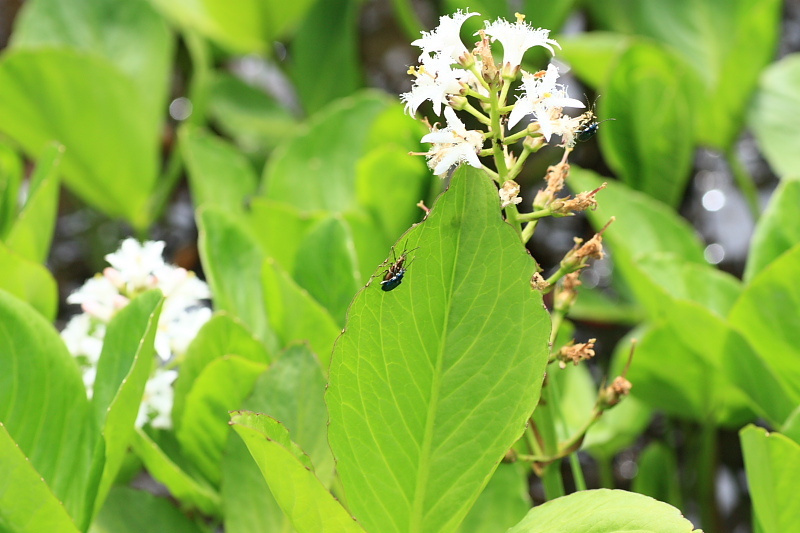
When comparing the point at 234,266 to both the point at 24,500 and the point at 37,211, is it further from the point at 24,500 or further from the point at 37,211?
the point at 24,500

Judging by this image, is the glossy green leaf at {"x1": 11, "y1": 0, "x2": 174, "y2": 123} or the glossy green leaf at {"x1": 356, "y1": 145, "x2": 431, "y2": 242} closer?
the glossy green leaf at {"x1": 356, "y1": 145, "x2": 431, "y2": 242}

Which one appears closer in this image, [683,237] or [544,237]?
[683,237]

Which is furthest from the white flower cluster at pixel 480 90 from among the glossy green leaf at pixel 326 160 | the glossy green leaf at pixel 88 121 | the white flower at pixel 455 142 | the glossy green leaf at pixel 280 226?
the glossy green leaf at pixel 88 121

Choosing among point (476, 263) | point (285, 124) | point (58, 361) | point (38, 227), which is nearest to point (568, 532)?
point (476, 263)

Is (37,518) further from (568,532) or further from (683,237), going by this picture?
(683,237)

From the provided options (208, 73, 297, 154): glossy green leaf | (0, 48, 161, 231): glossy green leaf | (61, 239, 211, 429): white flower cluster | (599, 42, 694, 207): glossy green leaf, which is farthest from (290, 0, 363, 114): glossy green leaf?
(61, 239, 211, 429): white flower cluster

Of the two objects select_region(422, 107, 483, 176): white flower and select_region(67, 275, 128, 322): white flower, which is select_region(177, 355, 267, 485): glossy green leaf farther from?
select_region(422, 107, 483, 176): white flower

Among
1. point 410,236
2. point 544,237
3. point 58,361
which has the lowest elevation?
point 544,237
